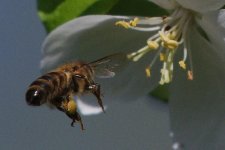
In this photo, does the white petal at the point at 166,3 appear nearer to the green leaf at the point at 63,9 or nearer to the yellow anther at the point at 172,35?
the yellow anther at the point at 172,35

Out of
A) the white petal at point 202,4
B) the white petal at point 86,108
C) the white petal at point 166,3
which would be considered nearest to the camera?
the white petal at point 202,4

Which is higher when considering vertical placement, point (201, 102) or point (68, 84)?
point (68, 84)

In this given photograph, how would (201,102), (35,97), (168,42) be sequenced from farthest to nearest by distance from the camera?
(201,102)
(168,42)
(35,97)

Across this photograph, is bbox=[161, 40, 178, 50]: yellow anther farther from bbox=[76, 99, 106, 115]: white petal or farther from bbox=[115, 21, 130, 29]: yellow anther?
bbox=[76, 99, 106, 115]: white petal

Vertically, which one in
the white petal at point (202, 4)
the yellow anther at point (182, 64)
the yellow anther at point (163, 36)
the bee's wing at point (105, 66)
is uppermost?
the white petal at point (202, 4)

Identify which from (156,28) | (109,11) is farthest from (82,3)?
(156,28)

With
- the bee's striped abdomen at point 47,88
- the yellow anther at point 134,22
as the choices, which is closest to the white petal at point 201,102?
the yellow anther at point 134,22

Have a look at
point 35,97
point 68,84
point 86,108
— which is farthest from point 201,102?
point 35,97

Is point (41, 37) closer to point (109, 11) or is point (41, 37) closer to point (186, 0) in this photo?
point (109, 11)

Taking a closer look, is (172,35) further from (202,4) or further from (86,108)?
(86,108)
